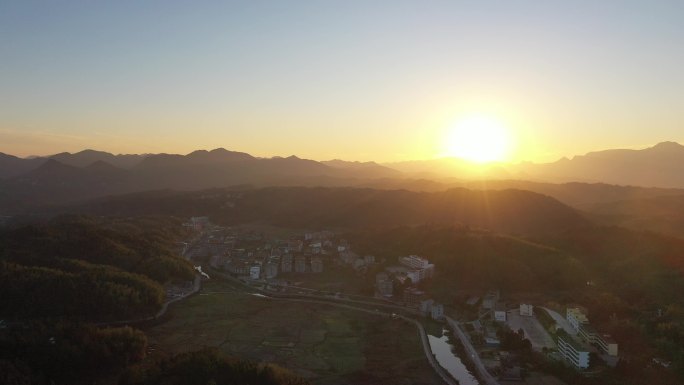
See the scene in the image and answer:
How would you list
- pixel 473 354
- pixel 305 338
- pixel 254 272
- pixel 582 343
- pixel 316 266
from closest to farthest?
pixel 582 343 → pixel 473 354 → pixel 305 338 → pixel 254 272 → pixel 316 266

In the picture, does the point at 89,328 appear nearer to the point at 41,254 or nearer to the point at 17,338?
the point at 17,338

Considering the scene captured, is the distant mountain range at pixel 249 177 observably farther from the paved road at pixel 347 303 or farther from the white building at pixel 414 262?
the paved road at pixel 347 303

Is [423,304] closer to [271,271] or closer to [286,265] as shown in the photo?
[271,271]

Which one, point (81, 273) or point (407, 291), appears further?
point (407, 291)

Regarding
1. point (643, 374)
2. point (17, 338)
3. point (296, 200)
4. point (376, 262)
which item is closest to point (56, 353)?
point (17, 338)

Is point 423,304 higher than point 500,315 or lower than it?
lower

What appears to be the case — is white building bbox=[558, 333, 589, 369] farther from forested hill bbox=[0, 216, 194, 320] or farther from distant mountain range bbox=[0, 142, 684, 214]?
distant mountain range bbox=[0, 142, 684, 214]

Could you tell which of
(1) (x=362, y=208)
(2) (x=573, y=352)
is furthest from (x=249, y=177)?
(2) (x=573, y=352)

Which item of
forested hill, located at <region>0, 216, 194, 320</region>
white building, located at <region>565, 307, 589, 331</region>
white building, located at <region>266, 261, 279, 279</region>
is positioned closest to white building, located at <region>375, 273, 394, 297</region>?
white building, located at <region>266, 261, 279, 279</region>
